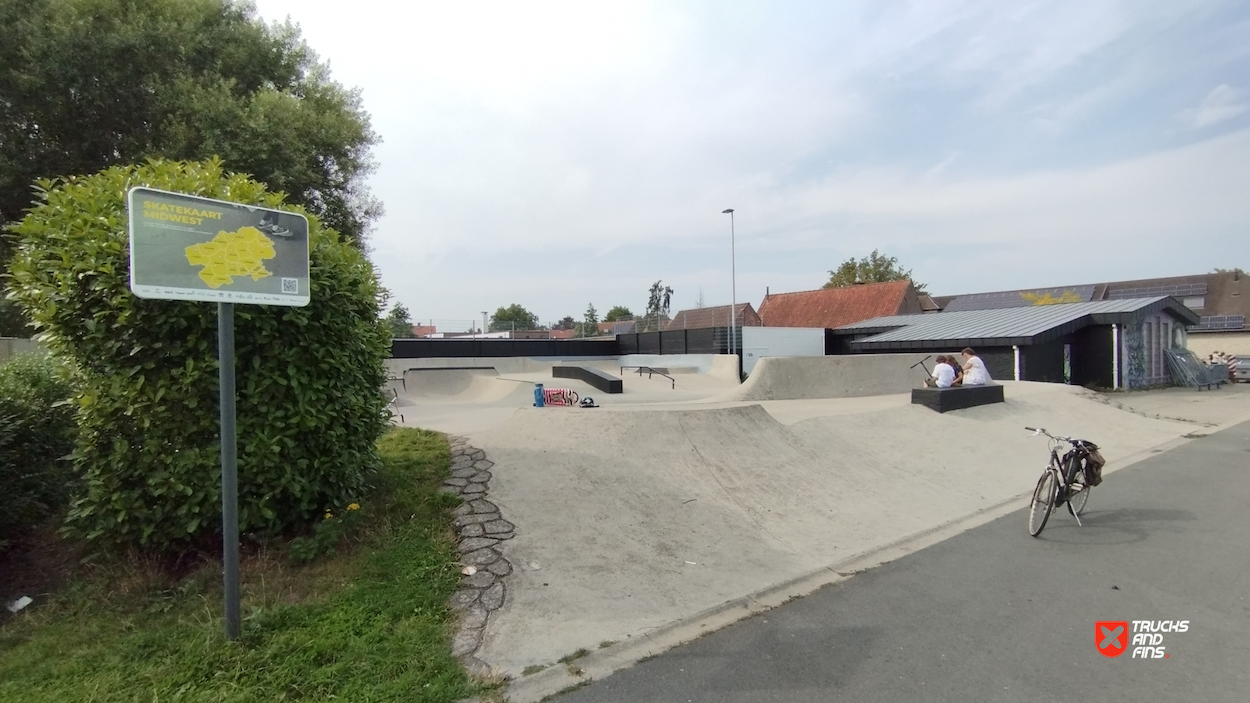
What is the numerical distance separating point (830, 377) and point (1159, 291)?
4891 centimetres

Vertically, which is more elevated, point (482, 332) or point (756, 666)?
point (482, 332)

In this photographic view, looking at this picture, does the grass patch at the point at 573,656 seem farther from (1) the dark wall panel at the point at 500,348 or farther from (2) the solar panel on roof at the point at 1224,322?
(2) the solar panel on roof at the point at 1224,322

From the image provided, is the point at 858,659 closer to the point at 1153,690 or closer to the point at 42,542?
the point at 1153,690

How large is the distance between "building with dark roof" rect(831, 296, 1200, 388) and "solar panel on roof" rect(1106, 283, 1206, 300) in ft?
82.7

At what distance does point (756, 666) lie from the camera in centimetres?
385

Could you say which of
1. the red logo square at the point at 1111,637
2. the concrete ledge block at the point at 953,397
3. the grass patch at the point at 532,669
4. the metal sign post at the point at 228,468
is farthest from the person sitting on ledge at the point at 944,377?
the metal sign post at the point at 228,468

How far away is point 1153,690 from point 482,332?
40442 mm

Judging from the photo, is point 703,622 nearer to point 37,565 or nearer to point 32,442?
point 37,565

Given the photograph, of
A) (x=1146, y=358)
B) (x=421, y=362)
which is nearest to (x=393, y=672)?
(x=421, y=362)

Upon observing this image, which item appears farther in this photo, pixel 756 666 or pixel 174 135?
pixel 174 135

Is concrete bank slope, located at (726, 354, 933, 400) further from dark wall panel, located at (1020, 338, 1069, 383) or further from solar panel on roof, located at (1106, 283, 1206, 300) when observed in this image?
solar panel on roof, located at (1106, 283, 1206, 300)

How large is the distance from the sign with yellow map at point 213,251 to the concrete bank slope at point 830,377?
14.9 meters

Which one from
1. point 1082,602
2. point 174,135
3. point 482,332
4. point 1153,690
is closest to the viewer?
point 1153,690

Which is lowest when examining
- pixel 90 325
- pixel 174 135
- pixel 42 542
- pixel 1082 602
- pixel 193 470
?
pixel 1082 602
